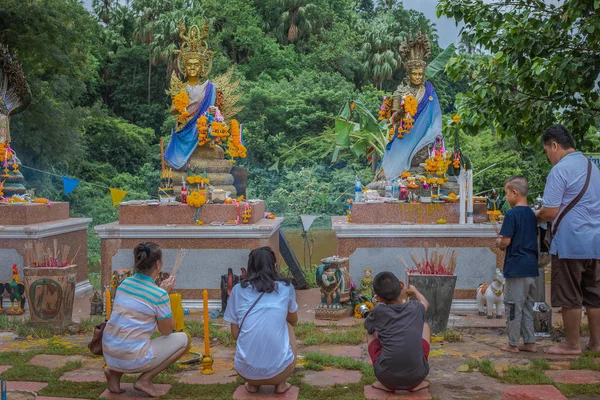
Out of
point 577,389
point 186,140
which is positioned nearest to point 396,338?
point 577,389

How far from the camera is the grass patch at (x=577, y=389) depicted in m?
4.57

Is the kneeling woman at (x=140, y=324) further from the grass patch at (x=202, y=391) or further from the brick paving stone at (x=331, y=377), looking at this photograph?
the brick paving stone at (x=331, y=377)

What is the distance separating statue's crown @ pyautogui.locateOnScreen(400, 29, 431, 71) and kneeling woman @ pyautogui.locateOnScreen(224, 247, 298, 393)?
574cm

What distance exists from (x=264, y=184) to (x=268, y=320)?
62.3 ft

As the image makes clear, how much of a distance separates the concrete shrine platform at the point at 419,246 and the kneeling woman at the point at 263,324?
3558mm

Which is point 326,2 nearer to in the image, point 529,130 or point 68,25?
point 68,25

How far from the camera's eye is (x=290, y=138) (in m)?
25.0

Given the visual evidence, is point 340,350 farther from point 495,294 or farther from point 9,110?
point 9,110

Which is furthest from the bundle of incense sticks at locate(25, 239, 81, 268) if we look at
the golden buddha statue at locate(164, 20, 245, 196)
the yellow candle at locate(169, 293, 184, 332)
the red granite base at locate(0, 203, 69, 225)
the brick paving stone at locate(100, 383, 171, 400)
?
the brick paving stone at locate(100, 383, 171, 400)

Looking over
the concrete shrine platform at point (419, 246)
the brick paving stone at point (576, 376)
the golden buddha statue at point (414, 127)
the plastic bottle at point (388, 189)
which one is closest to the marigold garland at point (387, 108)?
the golden buddha statue at point (414, 127)

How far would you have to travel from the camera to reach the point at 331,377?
5.21 m

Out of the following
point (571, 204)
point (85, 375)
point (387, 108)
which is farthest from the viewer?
point (387, 108)

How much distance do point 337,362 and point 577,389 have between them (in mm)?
1919

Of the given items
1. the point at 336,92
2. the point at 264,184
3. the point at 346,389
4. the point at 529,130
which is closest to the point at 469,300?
the point at 529,130
